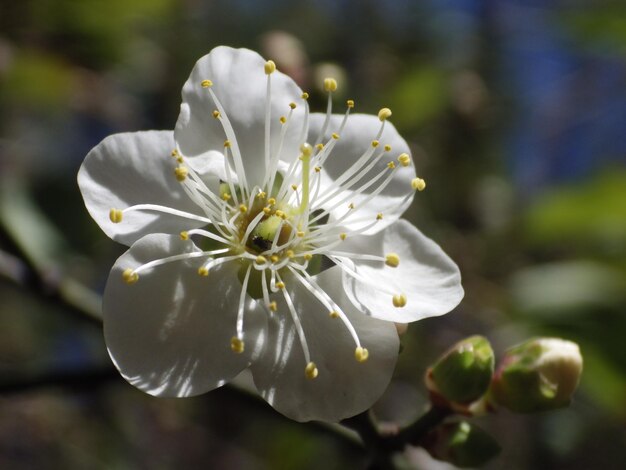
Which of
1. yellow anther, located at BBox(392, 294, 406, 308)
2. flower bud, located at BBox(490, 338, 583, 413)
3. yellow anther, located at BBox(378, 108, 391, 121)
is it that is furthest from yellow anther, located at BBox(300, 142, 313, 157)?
flower bud, located at BBox(490, 338, 583, 413)

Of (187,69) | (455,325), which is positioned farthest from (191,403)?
(187,69)

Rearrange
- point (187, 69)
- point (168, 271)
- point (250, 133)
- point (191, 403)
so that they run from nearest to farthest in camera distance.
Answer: point (168, 271) → point (250, 133) → point (191, 403) → point (187, 69)

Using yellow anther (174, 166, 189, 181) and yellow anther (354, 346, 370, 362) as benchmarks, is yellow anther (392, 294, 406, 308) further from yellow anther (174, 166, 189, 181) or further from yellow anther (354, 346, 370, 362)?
yellow anther (174, 166, 189, 181)

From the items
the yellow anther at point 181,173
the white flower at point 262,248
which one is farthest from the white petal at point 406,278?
the yellow anther at point 181,173

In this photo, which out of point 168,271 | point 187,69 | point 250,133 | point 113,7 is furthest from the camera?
point 187,69

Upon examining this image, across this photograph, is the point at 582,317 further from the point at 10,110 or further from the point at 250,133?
the point at 10,110

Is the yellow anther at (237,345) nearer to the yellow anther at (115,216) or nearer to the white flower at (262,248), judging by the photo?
the white flower at (262,248)
